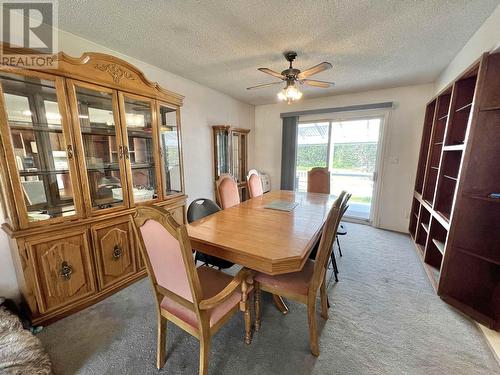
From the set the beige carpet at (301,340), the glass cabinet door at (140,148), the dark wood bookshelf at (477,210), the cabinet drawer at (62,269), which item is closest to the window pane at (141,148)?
the glass cabinet door at (140,148)

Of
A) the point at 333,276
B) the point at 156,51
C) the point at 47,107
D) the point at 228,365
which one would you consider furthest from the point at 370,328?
the point at 156,51

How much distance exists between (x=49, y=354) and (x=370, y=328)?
232 centimetres

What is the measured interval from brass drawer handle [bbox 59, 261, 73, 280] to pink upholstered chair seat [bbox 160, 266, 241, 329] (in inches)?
39.2

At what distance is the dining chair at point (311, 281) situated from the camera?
4.00 feet

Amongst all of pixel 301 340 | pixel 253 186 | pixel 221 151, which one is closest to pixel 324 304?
pixel 301 340

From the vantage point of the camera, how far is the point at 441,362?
1.30 meters

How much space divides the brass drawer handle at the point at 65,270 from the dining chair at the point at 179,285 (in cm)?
97

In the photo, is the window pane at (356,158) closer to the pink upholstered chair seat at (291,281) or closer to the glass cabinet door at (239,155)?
the glass cabinet door at (239,155)

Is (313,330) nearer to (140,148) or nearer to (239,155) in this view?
(140,148)

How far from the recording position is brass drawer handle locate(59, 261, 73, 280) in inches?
62.6

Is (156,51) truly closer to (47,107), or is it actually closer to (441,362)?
(47,107)

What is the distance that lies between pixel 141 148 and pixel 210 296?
170 centimetres

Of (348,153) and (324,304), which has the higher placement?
(348,153)

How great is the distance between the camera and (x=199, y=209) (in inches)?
78.2
